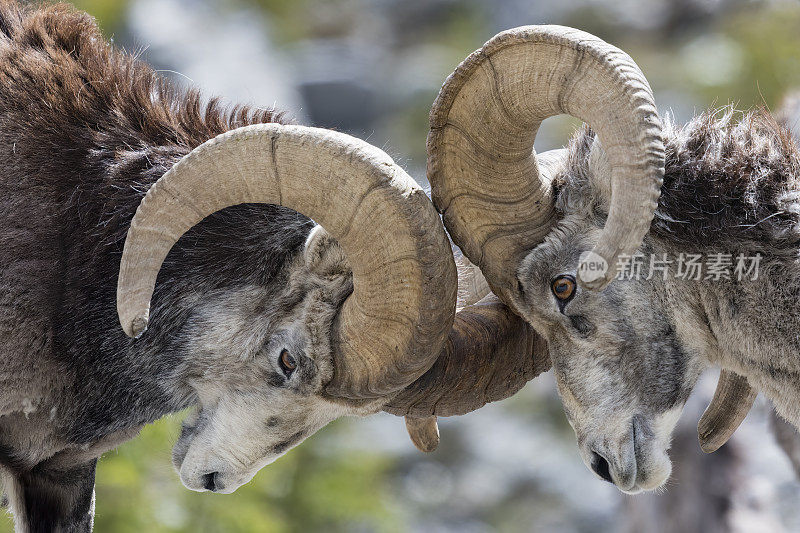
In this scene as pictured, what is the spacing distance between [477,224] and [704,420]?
174 cm

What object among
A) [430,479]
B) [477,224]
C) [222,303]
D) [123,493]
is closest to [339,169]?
[477,224]

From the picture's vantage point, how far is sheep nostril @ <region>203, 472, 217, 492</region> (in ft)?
16.6

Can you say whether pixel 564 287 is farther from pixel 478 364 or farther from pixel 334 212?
pixel 334 212

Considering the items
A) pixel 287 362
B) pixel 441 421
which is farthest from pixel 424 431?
pixel 441 421

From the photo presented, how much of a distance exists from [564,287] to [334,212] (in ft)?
3.67

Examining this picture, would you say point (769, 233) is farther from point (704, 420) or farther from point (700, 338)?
point (704, 420)

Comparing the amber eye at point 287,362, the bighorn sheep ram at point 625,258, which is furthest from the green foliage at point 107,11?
the bighorn sheep ram at point 625,258

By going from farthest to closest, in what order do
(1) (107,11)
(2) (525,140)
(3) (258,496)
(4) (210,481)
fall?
(1) (107,11) < (3) (258,496) < (4) (210,481) < (2) (525,140)

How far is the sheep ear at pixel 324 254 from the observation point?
4.75m

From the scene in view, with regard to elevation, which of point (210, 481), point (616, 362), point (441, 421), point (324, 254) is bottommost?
point (441, 421)

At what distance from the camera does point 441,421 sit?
16.5m

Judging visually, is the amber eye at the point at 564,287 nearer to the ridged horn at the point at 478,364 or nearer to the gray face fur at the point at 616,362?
the gray face fur at the point at 616,362

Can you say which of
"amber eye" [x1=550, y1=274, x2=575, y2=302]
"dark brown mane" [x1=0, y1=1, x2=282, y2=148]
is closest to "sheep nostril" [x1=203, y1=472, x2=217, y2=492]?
"dark brown mane" [x1=0, y1=1, x2=282, y2=148]

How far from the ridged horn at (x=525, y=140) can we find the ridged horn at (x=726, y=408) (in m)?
1.30
